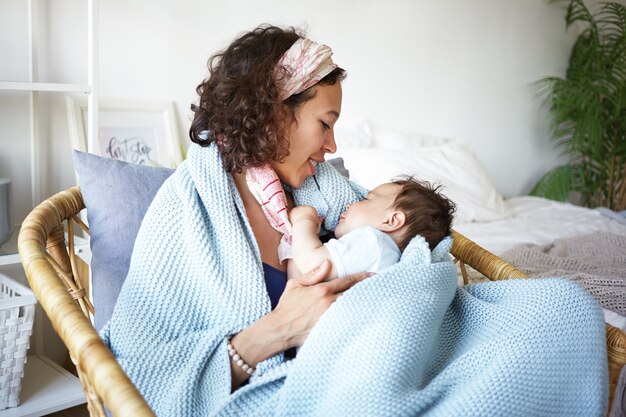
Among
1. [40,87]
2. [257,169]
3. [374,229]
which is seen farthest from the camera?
[40,87]

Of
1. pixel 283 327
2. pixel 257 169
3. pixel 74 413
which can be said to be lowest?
pixel 74 413

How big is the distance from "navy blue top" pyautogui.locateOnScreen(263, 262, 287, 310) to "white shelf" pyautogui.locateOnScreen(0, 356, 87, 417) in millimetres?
922

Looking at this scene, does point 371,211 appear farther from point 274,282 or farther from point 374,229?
point 274,282

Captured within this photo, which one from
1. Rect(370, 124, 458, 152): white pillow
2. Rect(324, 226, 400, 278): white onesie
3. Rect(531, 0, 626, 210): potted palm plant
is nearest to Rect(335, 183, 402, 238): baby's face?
Rect(324, 226, 400, 278): white onesie

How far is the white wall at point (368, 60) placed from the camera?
77.7 inches

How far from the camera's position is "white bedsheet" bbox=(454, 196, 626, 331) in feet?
8.50

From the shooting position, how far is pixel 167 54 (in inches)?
89.0

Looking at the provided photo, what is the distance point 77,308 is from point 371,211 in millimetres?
621

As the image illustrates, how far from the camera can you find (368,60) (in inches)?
118

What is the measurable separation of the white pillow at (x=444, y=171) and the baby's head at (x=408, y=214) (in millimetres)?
1248

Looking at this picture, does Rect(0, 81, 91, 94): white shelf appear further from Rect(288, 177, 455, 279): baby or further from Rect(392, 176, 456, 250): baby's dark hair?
Rect(392, 176, 456, 250): baby's dark hair

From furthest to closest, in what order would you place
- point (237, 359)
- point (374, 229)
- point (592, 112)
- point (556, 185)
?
point (556, 185), point (592, 112), point (374, 229), point (237, 359)

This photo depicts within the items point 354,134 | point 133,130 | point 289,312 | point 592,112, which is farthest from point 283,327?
point 592,112

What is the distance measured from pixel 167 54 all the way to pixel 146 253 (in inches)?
53.3
